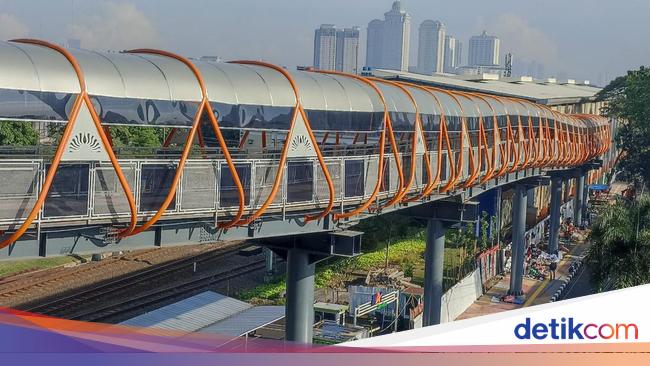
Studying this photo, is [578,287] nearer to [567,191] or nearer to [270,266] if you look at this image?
[270,266]

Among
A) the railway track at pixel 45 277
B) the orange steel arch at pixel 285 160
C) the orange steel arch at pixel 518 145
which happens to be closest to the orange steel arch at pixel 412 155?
the orange steel arch at pixel 285 160

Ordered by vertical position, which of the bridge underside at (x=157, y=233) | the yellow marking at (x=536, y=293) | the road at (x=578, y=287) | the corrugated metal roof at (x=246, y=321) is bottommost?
the yellow marking at (x=536, y=293)

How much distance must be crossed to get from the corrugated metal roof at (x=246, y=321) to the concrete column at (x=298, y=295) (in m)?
1.07

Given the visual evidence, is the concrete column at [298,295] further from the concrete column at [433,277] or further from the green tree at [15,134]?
the green tree at [15,134]

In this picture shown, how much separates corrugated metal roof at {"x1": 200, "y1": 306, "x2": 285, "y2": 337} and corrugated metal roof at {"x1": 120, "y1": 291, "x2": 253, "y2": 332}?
18 centimetres

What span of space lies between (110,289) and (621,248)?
17379 mm

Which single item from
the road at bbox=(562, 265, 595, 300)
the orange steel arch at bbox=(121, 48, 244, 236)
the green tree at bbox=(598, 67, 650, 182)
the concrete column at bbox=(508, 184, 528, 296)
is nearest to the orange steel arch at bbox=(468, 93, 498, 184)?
the concrete column at bbox=(508, 184, 528, 296)

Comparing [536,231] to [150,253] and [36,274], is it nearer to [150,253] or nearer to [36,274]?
[150,253]

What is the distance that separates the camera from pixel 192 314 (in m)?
18.5

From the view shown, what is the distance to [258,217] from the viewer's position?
540 inches

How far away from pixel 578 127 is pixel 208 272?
2216 centimetres

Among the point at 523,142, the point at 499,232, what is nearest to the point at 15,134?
the point at 523,142

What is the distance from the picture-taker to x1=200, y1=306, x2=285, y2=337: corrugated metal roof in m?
17.1

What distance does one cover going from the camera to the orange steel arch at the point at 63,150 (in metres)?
→ 10.2
